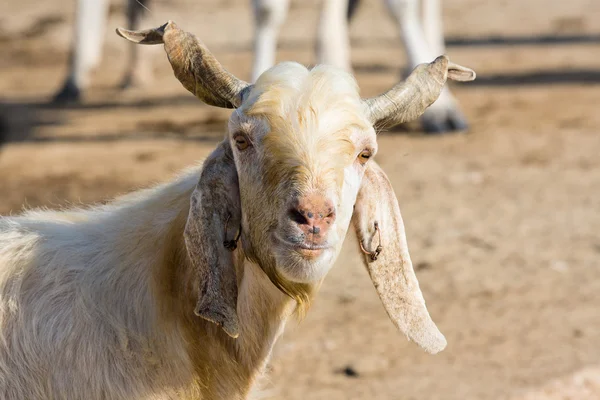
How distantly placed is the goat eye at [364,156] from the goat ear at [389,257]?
0.42 ft

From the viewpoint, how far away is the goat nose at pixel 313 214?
319cm

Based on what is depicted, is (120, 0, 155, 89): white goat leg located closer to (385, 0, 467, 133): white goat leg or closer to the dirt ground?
the dirt ground

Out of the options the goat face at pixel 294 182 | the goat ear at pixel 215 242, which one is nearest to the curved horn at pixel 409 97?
the goat face at pixel 294 182

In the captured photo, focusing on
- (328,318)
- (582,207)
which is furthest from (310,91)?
(582,207)

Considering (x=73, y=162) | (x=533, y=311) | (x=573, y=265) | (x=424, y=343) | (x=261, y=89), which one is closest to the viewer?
(x=261, y=89)

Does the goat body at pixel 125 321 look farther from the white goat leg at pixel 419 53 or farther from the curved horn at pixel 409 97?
the white goat leg at pixel 419 53

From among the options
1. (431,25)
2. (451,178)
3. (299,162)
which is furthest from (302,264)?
(431,25)

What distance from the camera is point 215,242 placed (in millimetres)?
3479

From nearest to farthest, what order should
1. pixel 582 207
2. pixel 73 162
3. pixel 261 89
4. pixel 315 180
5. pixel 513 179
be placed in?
pixel 315 180 < pixel 261 89 < pixel 582 207 < pixel 513 179 < pixel 73 162

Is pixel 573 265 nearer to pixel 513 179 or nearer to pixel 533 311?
pixel 533 311

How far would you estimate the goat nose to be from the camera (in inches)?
126

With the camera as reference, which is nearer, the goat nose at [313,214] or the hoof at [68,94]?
the goat nose at [313,214]

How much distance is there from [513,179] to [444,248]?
1.53 meters

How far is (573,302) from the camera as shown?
6250 millimetres
